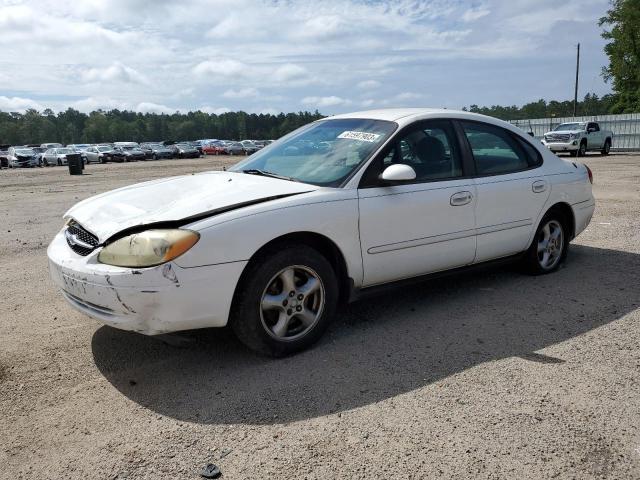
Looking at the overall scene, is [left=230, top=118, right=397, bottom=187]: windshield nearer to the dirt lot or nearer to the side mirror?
the side mirror

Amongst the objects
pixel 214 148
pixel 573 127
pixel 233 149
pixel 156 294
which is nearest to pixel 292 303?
pixel 156 294

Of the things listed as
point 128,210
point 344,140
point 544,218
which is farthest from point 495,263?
A: point 128,210

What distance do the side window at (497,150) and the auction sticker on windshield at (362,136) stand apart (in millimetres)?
935

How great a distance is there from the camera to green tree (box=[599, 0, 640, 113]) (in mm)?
56656

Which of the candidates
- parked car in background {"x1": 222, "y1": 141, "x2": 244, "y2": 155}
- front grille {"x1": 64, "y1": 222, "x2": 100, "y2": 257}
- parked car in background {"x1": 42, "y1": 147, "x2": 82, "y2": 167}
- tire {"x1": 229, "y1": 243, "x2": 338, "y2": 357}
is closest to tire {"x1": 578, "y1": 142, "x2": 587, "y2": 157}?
tire {"x1": 229, "y1": 243, "x2": 338, "y2": 357}

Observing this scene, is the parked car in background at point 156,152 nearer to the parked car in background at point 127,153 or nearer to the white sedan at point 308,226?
the parked car in background at point 127,153

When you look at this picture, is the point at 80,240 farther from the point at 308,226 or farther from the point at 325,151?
the point at 325,151

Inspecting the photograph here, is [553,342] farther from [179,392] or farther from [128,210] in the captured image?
[128,210]

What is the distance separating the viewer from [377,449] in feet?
8.22

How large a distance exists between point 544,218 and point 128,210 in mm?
3662

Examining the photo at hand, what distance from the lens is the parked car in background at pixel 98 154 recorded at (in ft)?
146

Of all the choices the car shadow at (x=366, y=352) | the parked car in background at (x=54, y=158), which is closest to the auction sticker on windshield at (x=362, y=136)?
the car shadow at (x=366, y=352)

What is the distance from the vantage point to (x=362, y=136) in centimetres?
409

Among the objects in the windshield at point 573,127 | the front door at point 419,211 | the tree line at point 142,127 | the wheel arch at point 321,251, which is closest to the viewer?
the wheel arch at point 321,251
